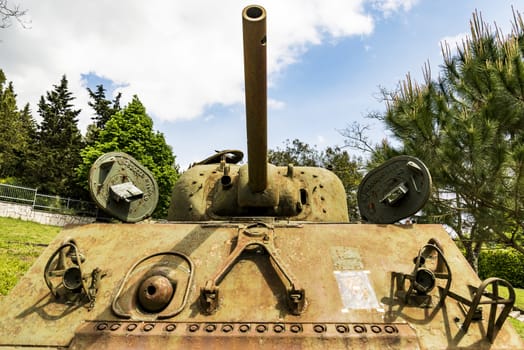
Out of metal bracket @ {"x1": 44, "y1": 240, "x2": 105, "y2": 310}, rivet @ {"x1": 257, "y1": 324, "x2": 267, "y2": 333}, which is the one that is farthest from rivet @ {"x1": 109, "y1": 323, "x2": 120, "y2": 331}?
rivet @ {"x1": 257, "y1": 324, "x2": 267, "y2": 333}

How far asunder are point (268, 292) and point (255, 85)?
1.77 m

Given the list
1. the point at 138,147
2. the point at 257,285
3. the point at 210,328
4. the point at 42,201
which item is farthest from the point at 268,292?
the point at 138,147

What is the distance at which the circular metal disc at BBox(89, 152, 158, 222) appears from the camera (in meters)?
5.33

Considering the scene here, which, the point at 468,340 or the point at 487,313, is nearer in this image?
the point at 468,340

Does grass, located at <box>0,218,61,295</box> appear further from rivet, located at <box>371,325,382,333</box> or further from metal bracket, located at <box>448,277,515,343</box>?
metal bracket, located at <box>448,277,515,343</box>

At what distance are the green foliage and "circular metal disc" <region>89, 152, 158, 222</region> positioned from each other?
60.0ft

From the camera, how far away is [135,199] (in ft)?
18.3

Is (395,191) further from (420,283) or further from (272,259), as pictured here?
(272,259)

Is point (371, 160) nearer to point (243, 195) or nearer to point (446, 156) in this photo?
point (446, 156)

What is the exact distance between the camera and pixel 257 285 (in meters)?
3.95

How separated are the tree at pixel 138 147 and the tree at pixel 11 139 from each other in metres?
8.22

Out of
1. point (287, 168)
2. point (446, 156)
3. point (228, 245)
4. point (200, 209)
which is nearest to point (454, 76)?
point (446, 156)

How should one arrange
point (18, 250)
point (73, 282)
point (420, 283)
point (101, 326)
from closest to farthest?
1. point (101, 326)
2. point (420, 283)
3. point (73, 282)
4. point (18, 250)

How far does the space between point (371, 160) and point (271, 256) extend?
35.5 feet
